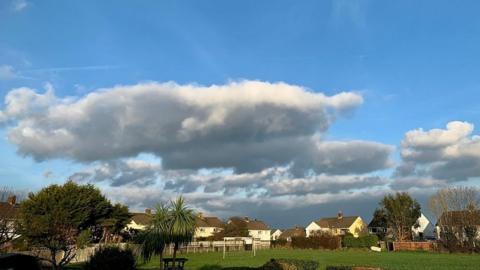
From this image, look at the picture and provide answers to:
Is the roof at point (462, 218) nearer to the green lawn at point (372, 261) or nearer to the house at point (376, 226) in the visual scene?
the green lawn at point (372, 261)

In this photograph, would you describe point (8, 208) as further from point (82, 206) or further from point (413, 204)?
point (413, 204)

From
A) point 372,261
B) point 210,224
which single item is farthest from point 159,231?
point 210,224

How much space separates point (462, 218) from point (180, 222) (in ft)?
174

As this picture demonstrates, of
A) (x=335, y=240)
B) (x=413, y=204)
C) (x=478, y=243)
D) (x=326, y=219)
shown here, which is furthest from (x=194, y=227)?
(x=326, y=219)

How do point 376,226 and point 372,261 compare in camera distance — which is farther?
point 376,226

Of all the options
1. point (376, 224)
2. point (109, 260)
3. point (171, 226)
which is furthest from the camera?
point (376, 224)

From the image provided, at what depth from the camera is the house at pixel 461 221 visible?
59.8 m

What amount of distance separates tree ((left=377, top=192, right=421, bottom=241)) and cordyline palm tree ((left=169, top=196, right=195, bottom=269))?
216 ft

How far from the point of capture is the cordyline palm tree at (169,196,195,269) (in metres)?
20.2

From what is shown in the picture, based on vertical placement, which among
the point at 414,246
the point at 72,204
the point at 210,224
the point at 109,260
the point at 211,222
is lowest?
the point at 414,246

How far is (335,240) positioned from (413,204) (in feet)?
64.8

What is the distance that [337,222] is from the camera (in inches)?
4717

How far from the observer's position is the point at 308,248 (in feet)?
236

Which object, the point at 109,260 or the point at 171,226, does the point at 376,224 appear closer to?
the point at 171,226
